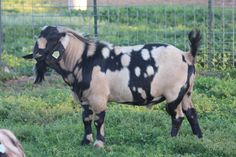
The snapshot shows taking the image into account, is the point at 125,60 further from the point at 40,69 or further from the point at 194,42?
the point at 40,69

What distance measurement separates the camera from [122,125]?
303 inches

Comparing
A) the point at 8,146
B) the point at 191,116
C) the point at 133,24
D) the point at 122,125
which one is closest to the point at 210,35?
the point at 133,24

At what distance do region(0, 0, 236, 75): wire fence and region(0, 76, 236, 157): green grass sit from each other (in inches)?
59.7

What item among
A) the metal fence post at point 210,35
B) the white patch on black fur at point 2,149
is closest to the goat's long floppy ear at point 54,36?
the white patch on black fur at point 2,149

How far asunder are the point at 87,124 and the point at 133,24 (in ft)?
21.8

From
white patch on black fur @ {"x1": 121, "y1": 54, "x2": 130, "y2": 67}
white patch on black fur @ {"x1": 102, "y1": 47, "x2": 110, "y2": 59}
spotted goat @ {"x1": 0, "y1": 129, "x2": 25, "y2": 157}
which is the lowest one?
spotted goat @ {"x1": 0, "y1": 129, "x2": 25, "y2": 157}

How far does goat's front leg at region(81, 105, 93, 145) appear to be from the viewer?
7047 millimetres

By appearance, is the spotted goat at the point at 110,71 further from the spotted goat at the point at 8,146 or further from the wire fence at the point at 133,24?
the wire fence at the point at 133,24

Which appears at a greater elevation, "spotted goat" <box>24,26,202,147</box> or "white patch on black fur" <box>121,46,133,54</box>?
"white patch on black fur" <box>121,46,133,54</box>

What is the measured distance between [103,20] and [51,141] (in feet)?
21.9

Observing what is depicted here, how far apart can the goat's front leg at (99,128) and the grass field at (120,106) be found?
9 cm

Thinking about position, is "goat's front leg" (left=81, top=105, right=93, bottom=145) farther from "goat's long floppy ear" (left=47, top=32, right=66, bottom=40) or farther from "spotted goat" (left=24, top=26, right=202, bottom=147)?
"goat's long floppy ear" (left=47, top=32, right=66, bottom=40)

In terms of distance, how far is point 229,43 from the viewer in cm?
1174

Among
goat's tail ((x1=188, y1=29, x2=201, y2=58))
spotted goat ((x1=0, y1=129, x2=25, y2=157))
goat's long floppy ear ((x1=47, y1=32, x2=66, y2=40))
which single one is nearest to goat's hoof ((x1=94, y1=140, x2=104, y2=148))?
goat's long floppy ear ((x1=47, y1=32, x2=66, y2=40))
